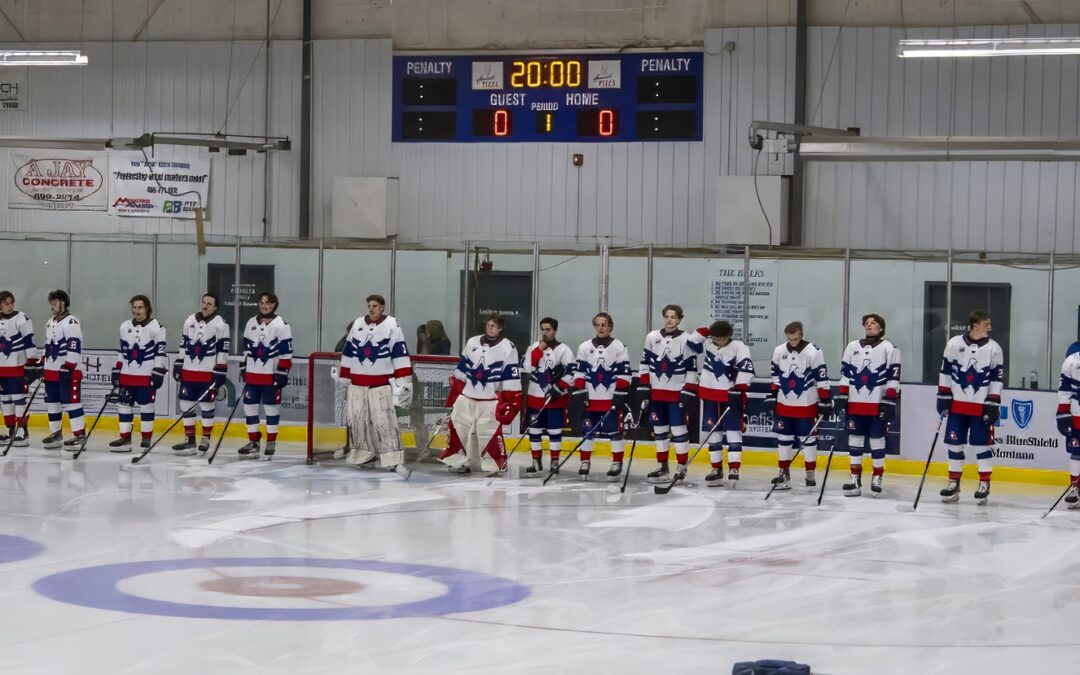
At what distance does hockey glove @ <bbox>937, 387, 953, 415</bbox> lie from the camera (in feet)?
37.0

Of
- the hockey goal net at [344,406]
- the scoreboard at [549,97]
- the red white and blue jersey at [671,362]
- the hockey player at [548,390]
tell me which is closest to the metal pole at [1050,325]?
the red white and blue jersey at [671,362]

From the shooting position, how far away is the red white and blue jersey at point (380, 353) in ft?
40.6

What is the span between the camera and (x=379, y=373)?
12398 millimetres

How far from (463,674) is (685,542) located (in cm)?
364

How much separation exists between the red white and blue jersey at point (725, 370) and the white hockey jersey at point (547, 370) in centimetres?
113

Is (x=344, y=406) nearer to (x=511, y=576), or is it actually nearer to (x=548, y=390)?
(x=548, y=390)

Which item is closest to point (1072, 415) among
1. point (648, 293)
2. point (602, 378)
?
point (602, 378)

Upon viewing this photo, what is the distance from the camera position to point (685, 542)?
9.30m

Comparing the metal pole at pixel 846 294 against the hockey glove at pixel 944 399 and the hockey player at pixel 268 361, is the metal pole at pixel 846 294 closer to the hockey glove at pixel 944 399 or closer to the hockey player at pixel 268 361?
the hockey glove at pixel 944 399

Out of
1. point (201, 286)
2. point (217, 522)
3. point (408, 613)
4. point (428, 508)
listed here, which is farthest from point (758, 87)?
point (408, 613)

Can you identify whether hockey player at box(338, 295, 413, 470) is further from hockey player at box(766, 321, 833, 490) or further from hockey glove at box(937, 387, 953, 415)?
hockey glove at box(937, 387, 953, 415)

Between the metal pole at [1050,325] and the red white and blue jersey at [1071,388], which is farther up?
the metal pole at [1050,325]

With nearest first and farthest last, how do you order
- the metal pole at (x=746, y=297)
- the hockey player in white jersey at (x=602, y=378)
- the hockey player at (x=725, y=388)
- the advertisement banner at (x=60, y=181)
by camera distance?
1. the hockey player at (x=725, y=388)
2. the hockey player in white jersey at (x=602, y=378)
3. the metal pole at (x=746, y=297)
4. the advertisement banner at (x=60, y=181)

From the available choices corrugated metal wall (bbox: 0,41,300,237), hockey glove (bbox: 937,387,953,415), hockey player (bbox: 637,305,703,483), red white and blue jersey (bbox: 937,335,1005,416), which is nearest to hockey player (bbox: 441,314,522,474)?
hockey player (bbox: 637,305,703,483)
